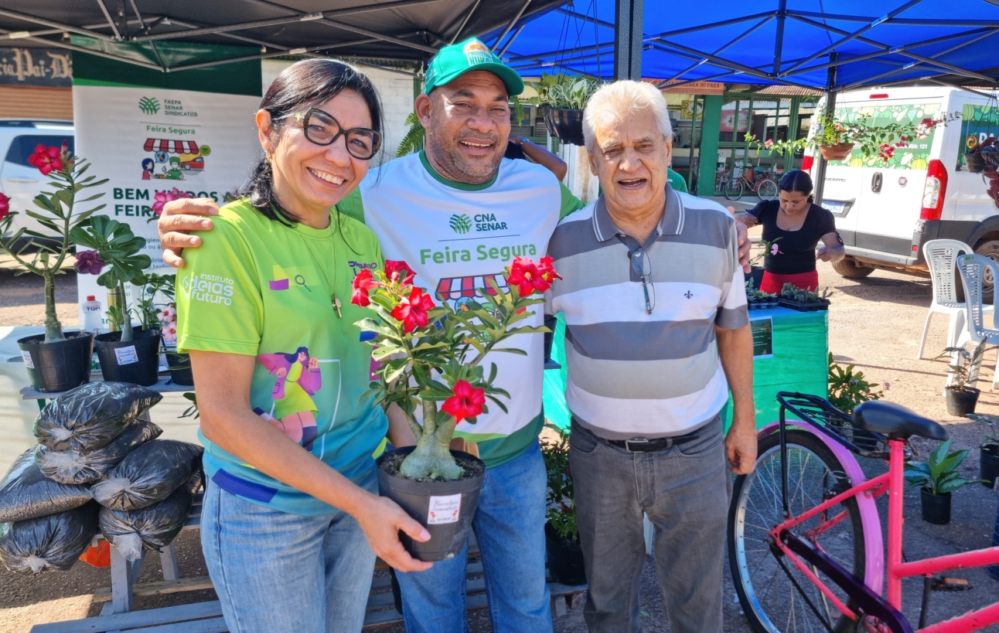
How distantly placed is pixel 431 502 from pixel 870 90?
10.2 metres

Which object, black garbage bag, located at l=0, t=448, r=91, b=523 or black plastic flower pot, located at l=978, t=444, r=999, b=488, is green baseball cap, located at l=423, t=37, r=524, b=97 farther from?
black plastic flower pot, located at l=978, t=444, r=999, b=488

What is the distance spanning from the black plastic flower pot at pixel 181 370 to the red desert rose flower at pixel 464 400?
2.14 m

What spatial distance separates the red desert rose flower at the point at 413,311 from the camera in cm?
122

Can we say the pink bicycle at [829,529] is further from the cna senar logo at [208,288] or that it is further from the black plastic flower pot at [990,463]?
the cna senar logo at [208,288]

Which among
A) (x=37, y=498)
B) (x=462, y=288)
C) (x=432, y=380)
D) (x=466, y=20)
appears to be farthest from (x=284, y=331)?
(x=466, y=20)

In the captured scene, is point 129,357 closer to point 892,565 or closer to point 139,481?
point 139,481

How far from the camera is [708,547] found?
2.03 metres

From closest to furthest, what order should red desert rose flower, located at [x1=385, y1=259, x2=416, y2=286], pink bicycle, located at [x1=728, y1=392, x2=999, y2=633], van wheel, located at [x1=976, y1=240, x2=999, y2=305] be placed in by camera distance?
red desert rose flower, located at [x1=385, y1=259, x2=416, y2=286] < pink bicycle, located at [x1=728, y1=392, x2=999, y2=633] < van wheel, located at [x1=976, y1=240, x2=999, y2=305]

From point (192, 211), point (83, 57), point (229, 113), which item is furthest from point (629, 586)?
point (83, 57)

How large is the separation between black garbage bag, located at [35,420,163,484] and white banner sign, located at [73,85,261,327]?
3088 millimetres

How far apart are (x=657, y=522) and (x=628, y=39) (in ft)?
7.28

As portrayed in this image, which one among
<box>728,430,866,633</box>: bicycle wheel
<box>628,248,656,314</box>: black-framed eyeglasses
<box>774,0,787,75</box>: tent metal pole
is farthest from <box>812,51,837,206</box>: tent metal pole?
<box>628,248,656,314</box>: black-framed eyeglasses

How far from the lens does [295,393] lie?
4.52 feet

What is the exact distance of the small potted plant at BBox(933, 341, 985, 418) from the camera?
524 cm
